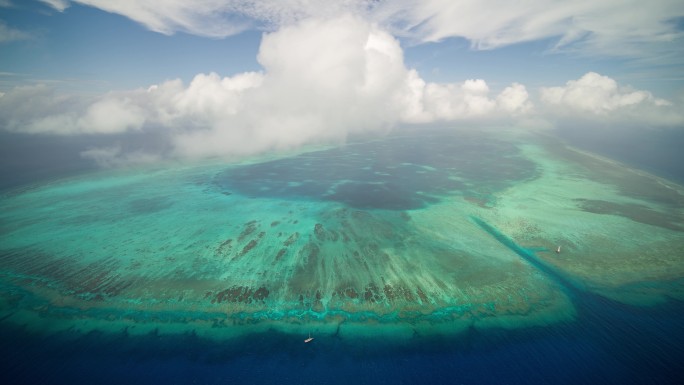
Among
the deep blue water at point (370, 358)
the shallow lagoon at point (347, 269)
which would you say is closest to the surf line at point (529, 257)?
the shallow lagoon at point (347, 269)

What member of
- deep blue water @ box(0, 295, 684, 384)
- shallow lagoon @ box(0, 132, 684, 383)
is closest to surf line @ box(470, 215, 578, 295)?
shallow lagoon @ box(0, 132, 684, 383)

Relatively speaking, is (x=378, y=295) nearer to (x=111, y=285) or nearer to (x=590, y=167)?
(x=111, y=285)

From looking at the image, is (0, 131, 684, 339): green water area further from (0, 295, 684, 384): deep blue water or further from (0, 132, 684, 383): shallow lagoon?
(0, 295, 684, 384): deep blue water

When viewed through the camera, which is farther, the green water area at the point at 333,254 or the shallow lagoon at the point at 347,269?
the green water area at the point at 333,254

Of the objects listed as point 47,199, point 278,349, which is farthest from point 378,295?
point 47,199

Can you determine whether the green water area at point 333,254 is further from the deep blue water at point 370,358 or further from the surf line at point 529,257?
the deep blue water at point 370,358

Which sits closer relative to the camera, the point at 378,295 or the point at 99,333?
the point at 99,333

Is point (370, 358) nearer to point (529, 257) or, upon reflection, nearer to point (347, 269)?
point (347, 269)
